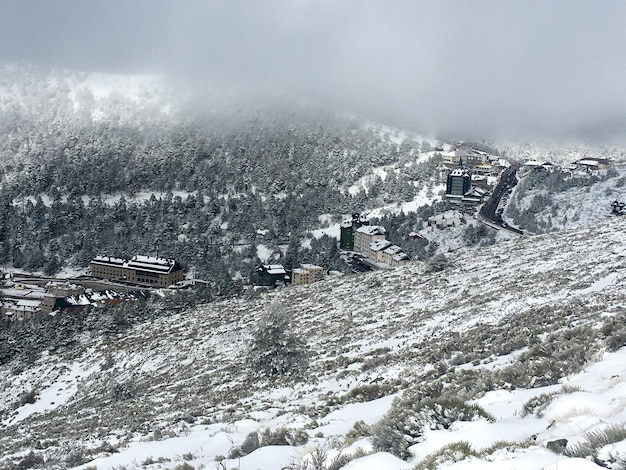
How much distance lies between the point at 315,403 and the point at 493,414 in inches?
286

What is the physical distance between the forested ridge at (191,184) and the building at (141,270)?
739cm

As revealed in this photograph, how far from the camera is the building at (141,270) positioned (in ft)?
342

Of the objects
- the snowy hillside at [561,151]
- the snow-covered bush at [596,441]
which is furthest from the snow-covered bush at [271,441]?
the snowy hillside at [561,151]

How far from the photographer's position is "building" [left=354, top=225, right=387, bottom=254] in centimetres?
10338

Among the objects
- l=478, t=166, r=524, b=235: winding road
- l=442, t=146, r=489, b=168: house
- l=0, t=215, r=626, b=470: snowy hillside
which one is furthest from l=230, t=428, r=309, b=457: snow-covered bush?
l=442, t=146, r=489, b=168: house

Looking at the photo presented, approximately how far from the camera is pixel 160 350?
40.1 metres

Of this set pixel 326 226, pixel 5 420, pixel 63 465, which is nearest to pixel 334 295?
pixel 5 420

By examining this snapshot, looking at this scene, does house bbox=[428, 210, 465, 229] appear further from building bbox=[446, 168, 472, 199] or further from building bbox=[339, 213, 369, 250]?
building bbox=[446, 168, 472, 199]

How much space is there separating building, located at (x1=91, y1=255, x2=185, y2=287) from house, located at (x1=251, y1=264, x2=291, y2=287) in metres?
24.0

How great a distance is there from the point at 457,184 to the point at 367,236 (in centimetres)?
3160

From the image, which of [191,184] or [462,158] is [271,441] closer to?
[191,184]

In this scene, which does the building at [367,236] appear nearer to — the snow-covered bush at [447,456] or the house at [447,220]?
the house at [447,220]

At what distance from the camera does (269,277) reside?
87375 millimetres

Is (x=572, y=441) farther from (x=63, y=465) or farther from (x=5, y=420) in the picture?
(x=5, y=420)
